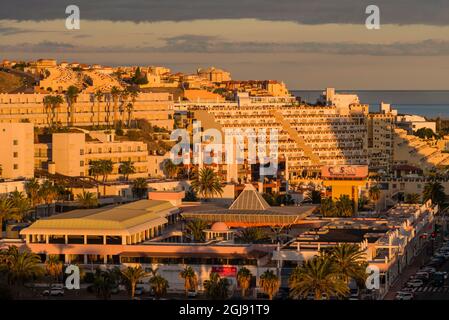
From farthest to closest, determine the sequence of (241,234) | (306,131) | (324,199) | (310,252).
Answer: (306,131) < (324,199) < (241,234) < (310,252)

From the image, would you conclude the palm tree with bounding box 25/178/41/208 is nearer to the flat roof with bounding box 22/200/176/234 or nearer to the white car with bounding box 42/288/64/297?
the flat roof with bounding box 22/200/176/234

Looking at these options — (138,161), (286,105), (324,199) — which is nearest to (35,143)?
(138,161)

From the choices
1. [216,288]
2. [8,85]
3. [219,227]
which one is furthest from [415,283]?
[8,85]

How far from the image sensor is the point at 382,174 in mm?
170625

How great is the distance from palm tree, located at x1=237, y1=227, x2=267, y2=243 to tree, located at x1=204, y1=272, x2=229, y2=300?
11070mm

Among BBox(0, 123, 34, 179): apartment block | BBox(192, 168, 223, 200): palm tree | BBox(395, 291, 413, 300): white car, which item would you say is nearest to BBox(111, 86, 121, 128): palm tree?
BBox(0, 123, 34, 179): apartment block

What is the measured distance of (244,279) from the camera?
97500 mm

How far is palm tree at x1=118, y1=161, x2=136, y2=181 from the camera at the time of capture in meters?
160

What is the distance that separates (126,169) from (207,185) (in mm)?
17232

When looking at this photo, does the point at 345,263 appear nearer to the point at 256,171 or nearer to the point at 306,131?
the point at 256,171

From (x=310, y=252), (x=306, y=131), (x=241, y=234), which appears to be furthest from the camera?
(x=306, y=131)

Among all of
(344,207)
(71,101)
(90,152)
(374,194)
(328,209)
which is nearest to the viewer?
(328,209)

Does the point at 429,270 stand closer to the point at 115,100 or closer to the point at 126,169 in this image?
the point at 126,169
